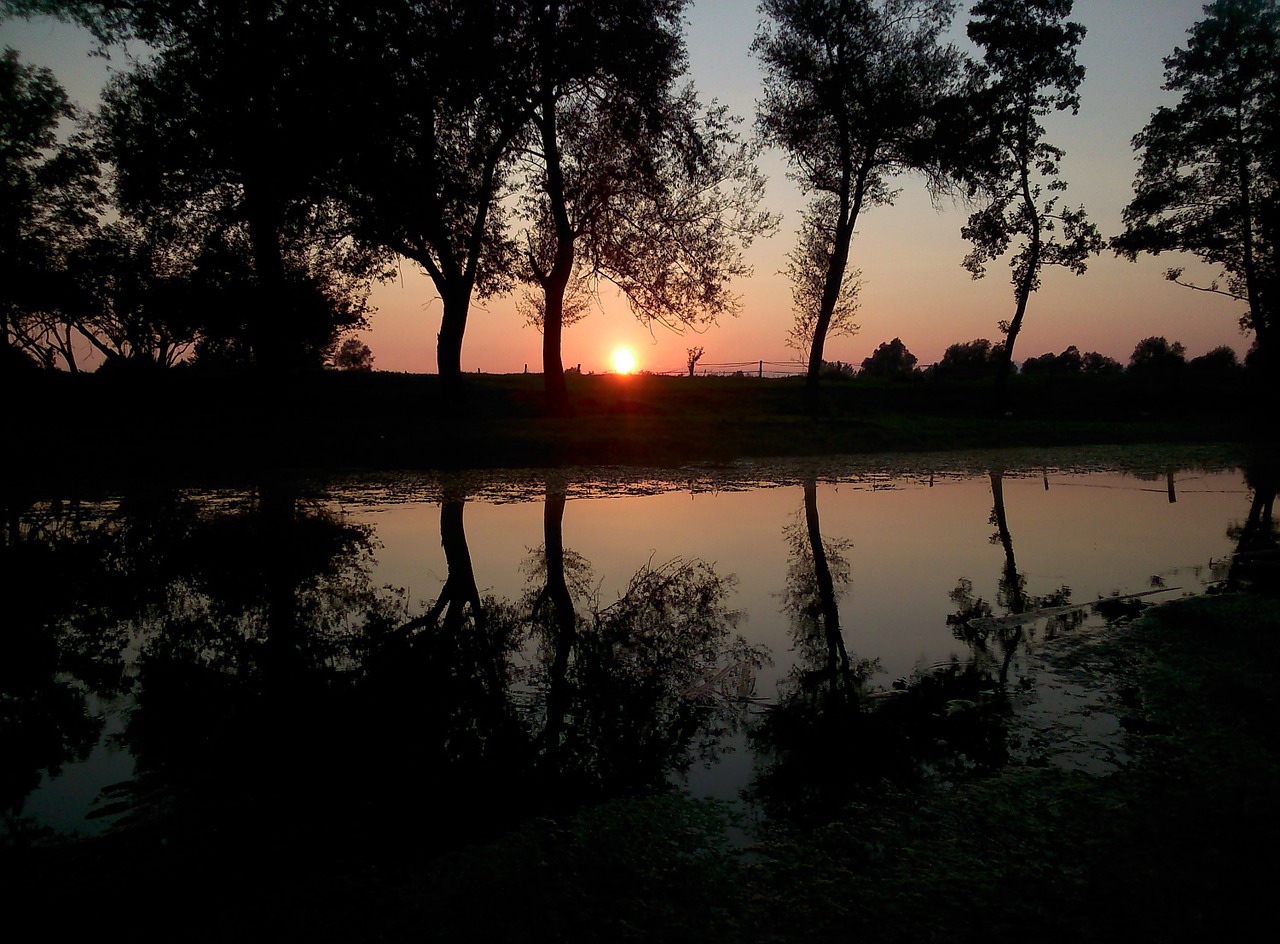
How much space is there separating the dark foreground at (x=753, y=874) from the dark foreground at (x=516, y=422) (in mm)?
13424

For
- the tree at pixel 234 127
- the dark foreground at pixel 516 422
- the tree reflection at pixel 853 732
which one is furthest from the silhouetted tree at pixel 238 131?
the tree reflection at pixel 853 732

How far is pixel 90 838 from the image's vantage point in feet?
9.75

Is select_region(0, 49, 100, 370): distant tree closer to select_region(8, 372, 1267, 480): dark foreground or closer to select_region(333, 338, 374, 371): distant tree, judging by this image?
select_region(8, 372, 1267, 480): dark foreground

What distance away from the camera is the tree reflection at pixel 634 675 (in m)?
3.60

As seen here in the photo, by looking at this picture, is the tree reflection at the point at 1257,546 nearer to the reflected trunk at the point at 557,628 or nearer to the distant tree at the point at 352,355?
the reflected trunk at the point at 557,628

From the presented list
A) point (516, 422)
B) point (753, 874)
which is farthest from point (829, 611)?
point (516, 422)

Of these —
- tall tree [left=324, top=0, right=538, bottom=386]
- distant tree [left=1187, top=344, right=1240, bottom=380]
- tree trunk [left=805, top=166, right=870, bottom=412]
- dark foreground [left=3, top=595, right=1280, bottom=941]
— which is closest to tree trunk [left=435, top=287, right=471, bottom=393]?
tall tree [left=324, top=0, right=538, bottom=386]

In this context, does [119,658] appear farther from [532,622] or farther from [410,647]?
[532,622]

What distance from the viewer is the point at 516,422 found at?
68.6ft

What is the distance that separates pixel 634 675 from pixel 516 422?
54.9ft

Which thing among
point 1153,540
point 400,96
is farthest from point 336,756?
point 400,96

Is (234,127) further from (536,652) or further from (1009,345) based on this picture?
(1009,345)

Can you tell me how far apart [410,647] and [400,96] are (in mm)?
15261

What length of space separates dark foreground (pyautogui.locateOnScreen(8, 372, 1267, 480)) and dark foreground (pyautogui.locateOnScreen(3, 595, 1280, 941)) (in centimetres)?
1342
